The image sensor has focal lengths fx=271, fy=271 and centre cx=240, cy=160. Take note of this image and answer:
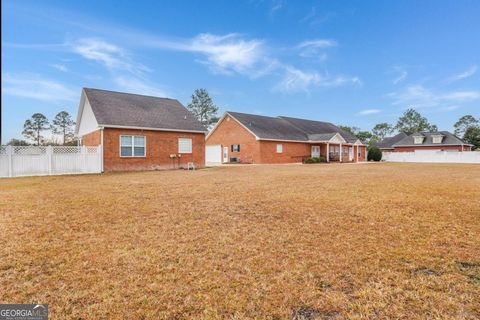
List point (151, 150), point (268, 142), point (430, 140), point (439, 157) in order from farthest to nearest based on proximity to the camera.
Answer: point (430, 140)
point (439, 157)
point (268, 142)
point (151, 150)

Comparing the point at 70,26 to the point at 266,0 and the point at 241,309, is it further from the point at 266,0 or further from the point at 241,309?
the point at 241,309

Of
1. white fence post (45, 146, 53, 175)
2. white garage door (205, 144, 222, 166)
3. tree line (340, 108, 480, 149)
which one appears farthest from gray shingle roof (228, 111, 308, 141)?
tree line (340, 108, 480, 149)

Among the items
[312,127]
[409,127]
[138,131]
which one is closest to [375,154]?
[312,127]

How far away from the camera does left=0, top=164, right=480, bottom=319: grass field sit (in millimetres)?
2510

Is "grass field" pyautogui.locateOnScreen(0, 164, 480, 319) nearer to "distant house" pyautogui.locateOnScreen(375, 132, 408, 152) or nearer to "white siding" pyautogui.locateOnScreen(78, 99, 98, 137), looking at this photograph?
"white siding" pyautogui.locateOnScreen(78, 99, 98, 137)

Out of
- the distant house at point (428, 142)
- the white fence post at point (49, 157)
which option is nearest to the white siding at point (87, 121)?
the white fence post at point (49, 157)

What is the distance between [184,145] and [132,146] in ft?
12.7

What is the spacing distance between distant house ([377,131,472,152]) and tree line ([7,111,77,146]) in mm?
56517

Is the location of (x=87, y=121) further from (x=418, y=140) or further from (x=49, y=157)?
(x=418, y=140)

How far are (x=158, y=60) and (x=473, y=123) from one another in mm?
80448

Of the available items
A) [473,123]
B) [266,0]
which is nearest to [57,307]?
[266,0]

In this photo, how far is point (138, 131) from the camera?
18359mm

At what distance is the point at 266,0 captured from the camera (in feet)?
57.9

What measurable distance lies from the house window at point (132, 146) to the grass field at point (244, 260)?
1145 centimetres
